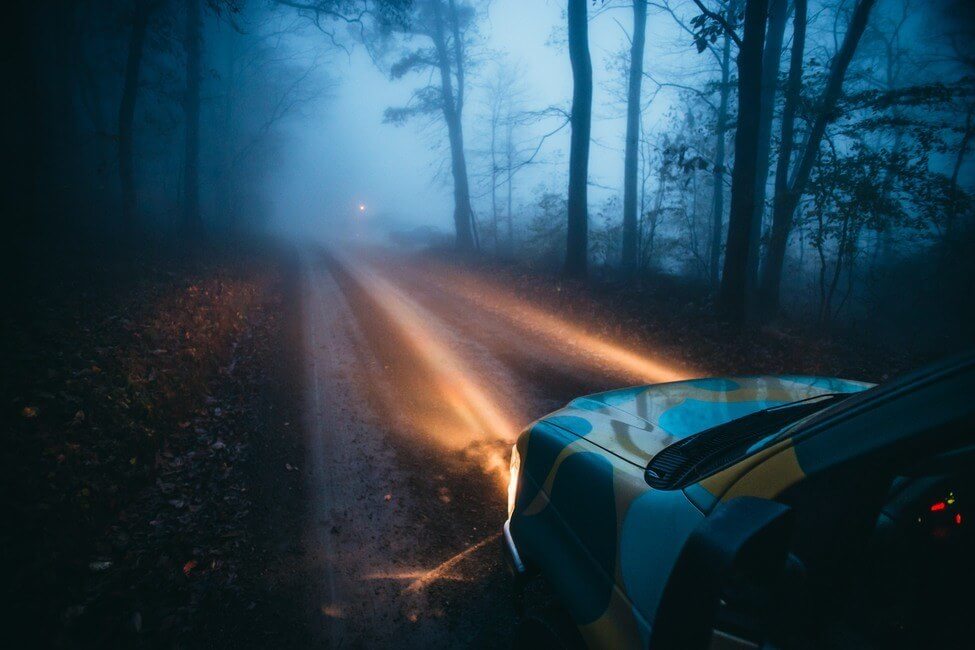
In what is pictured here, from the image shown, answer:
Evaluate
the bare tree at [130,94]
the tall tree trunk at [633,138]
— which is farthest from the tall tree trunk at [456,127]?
the bare tree at [130,94]

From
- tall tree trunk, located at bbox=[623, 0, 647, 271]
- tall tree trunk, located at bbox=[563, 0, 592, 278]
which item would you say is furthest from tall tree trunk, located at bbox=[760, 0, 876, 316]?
tall tree trunk, located at bbox=[563, 0, 592, 278]

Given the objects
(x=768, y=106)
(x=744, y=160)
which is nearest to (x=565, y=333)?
(x=744, y=160)

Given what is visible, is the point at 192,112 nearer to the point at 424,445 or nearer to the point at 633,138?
the point at 633,138

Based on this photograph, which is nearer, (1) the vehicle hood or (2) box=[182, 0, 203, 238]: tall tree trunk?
(1) the vehicle hood

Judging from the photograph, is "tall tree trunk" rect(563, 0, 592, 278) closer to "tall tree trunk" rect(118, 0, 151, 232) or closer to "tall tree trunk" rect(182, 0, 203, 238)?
"tall tree trunk" rect(118, 0, 151, 232)

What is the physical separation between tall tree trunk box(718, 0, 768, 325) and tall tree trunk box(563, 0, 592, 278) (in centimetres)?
483

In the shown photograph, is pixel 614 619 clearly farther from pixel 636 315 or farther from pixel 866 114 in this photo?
pixel 866 114

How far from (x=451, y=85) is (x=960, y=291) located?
23.1 meters

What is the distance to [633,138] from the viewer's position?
51.3ft

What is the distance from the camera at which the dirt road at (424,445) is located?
2.77 meters

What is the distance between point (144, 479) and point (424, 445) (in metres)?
2.86

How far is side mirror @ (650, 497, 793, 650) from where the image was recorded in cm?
93

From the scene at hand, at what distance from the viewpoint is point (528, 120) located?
13273 millimetres

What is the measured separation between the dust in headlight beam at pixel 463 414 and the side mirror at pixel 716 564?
3115mm
